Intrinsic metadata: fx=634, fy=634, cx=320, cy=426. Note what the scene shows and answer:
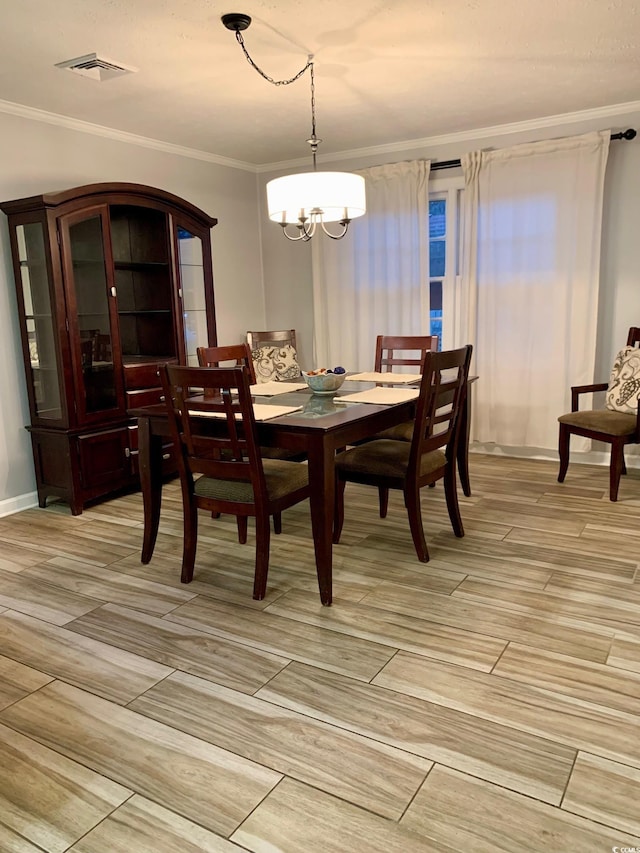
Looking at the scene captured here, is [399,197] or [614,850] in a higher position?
[399,197]

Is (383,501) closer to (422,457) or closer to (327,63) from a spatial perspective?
(422,457)

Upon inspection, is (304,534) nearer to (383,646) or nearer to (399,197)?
(383,646)

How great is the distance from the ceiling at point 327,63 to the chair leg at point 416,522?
80.8 inches

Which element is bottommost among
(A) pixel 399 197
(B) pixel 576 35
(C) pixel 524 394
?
(C) pixel 524 394

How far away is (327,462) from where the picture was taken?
2.47 metres

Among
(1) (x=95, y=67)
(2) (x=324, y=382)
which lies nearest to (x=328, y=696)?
(2) (x=324, y=382)

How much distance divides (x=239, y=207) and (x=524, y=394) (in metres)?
2.87

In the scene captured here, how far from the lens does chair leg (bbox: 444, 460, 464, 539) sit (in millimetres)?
3152

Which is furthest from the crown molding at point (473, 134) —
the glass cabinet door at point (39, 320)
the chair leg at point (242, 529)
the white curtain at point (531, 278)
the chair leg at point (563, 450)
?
the chair leg at point (242, 529)

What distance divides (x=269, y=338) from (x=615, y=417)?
2.68m

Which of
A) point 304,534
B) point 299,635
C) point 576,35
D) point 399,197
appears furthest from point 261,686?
point 399,197

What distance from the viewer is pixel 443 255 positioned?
5059 millimetres

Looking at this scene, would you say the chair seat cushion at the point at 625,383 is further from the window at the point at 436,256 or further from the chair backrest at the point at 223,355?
the chair backrest at the point at 223,355

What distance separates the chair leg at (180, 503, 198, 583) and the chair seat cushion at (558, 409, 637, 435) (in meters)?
2.51
